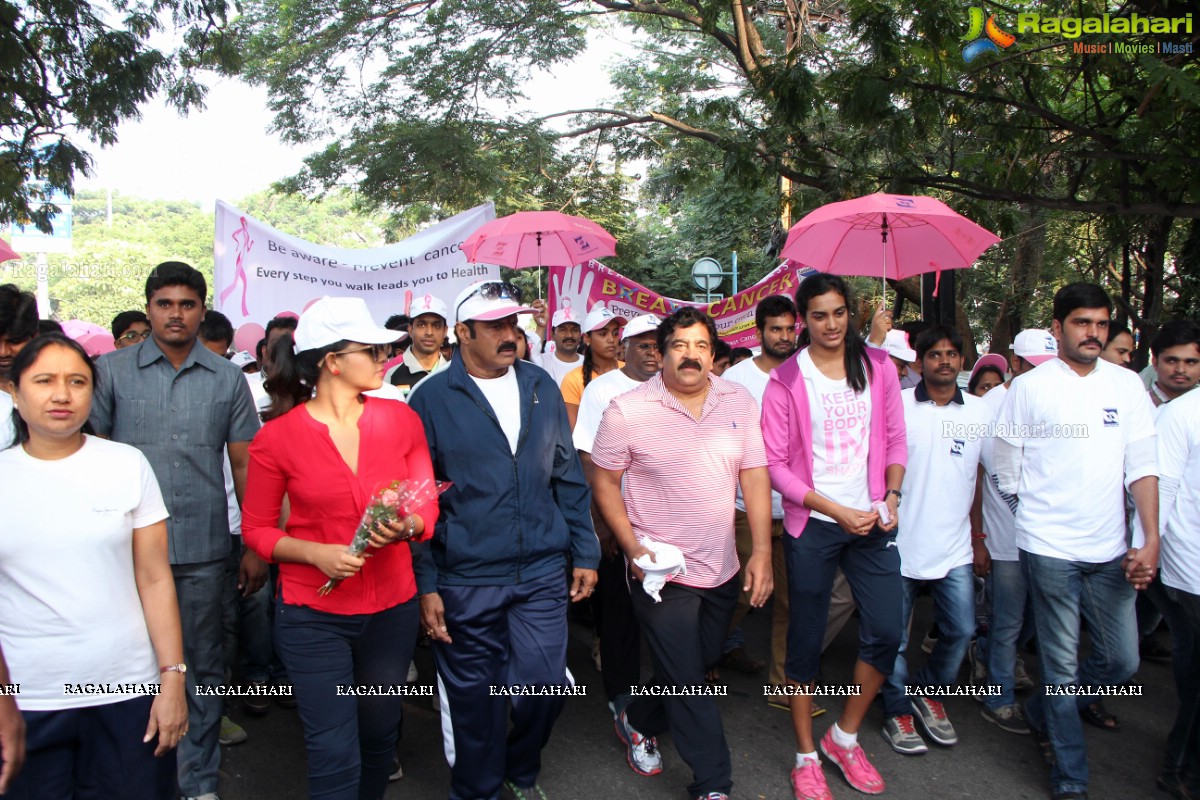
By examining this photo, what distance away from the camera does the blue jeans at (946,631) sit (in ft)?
14.6

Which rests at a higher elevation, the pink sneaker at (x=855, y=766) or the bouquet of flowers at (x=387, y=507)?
the bouquet of flowers at (x=387, y=507)

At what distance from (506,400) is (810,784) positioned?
6.74 feet

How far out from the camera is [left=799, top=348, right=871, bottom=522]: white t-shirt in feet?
12.9

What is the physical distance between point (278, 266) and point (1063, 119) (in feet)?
20.7

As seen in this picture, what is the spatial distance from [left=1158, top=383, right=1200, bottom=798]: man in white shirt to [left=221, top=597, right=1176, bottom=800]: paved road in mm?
188

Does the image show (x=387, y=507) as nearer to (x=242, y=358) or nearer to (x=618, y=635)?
(x=618, y=635)

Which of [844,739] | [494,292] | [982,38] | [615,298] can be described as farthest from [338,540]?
[615,298]

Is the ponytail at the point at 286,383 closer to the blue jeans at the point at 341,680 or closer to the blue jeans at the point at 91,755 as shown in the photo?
the blue jeans at the point at 341,680

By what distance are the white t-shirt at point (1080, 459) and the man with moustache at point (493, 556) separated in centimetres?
192

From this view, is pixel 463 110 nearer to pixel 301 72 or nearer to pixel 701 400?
pixel 301 72

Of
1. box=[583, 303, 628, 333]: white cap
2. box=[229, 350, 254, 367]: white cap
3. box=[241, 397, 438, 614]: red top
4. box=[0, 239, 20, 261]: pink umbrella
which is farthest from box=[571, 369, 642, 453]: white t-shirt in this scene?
box=[0, 239, 20, 261]: pink umbrella

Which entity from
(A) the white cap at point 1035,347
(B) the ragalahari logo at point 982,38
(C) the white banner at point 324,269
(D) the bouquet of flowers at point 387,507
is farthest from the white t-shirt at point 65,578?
(B) the ragalahari logo at point 982,38

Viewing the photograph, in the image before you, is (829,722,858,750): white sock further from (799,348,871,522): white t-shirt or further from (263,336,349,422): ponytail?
(263,336,349,422): ponytail

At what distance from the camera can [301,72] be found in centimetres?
1369
